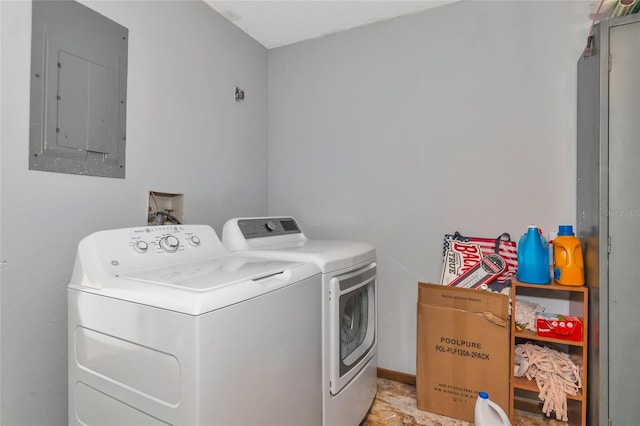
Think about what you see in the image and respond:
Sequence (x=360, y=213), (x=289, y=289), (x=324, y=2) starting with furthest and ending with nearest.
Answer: (x=360, y=213)
(x=324, y=2)
(x=289, y=289)

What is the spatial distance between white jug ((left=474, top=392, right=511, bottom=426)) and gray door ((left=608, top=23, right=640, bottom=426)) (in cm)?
43

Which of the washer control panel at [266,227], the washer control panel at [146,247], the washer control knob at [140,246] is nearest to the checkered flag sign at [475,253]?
the washer control panel at [266,227]

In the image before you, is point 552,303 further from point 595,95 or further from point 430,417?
point 595,95

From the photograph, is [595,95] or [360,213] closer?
[595,95]

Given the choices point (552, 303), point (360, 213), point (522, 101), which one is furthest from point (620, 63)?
point (360, 213)

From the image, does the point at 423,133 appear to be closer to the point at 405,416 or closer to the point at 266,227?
the point at 266,227

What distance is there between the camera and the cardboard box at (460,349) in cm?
169

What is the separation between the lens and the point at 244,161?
2447 millimetres

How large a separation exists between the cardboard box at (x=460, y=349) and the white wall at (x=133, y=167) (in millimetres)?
1486

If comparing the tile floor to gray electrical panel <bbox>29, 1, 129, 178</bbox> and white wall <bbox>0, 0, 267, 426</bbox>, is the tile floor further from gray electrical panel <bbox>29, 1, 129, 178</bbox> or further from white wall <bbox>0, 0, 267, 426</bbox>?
gray electrical panel <bbox>29, 1, 129, 178</bbox>

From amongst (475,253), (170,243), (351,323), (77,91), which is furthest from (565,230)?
(77,91)

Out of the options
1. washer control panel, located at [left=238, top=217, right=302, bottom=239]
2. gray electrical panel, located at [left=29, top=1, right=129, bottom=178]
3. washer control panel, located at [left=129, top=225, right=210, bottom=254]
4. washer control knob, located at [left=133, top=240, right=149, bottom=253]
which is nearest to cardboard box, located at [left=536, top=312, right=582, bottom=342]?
washer control panel, located at [left=238, top=217, right=302, bottom=239]

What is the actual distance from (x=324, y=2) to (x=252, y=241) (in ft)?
5.16

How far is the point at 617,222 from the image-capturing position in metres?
1.41
